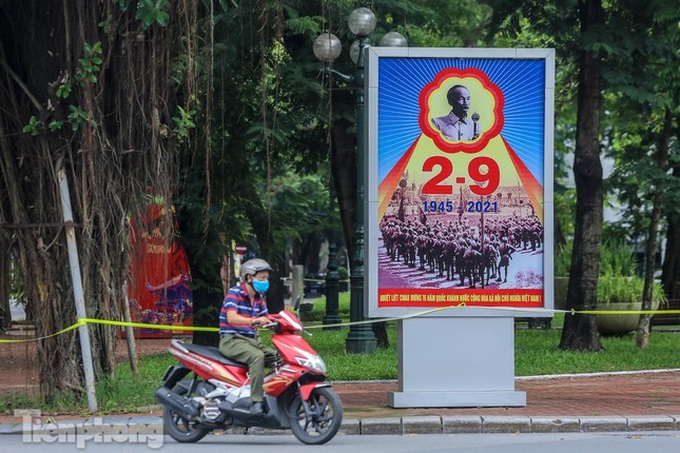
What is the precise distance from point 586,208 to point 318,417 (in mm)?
10656

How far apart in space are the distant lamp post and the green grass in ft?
1.20

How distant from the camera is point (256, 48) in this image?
18750 millimetres

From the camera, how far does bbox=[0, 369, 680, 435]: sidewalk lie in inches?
458

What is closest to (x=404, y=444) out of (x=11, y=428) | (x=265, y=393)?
(x=265, y=393)

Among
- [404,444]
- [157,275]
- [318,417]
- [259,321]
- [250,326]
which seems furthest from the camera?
[157,275]

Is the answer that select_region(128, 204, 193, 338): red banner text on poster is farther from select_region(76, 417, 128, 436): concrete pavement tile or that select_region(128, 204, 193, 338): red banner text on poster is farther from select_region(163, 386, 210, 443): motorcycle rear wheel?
select_region(163, 386, 210, 443): motorcycle rear wheel

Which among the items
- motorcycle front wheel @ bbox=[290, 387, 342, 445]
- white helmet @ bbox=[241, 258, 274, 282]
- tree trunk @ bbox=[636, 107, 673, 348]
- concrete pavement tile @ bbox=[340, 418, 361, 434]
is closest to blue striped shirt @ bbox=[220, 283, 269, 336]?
white helmet @ bbox=[241, 258, 274, 282]

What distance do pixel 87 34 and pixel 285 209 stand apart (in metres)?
17.8

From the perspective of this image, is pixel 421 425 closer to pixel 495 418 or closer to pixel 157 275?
pixel 495 418

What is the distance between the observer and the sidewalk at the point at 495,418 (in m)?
11.6

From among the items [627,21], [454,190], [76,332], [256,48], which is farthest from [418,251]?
[627,21]

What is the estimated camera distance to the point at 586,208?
65.9 feet

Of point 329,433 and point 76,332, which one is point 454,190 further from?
point 76,332

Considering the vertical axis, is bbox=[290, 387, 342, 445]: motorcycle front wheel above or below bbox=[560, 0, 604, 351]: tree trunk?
below
